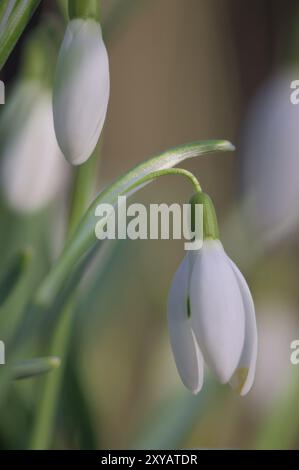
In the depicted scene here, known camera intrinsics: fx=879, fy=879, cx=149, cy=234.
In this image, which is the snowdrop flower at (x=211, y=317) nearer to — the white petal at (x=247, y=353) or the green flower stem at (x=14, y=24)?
the white petal at (x=247, y=353)

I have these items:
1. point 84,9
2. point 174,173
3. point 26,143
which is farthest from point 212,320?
point 26,143

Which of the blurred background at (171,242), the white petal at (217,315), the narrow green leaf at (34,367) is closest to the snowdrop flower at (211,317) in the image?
the white petal at (217,315)

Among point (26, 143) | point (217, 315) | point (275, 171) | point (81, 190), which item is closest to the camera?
point (217, 315)

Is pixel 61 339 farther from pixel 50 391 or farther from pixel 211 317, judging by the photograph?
pixel 211 317

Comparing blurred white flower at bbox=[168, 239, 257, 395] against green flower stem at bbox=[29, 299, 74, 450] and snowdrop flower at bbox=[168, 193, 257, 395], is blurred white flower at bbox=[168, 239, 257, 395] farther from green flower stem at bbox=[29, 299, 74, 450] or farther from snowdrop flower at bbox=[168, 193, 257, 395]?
green flower stem at bbox=[29, 299, 74, 450]

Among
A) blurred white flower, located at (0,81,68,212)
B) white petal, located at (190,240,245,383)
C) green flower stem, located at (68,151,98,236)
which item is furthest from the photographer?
blurred white flower, located at (0,81,68,212)

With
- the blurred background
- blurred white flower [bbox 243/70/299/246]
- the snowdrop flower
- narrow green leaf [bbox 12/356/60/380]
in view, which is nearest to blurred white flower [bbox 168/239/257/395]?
the snowdrop flower
